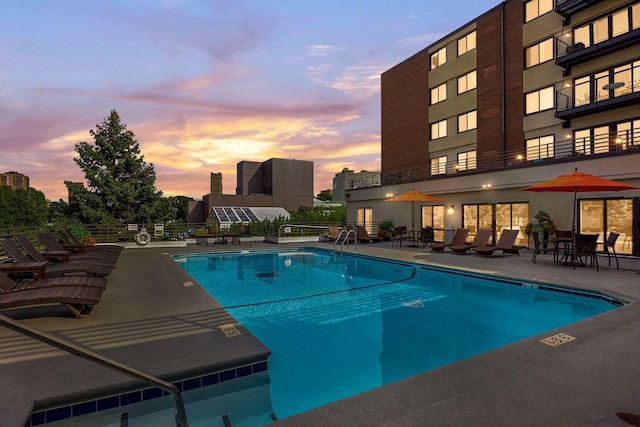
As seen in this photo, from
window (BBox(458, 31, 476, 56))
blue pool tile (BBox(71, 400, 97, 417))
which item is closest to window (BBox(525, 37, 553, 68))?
window (BBox(458, 31, 476, 56))

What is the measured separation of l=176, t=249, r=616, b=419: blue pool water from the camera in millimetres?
4422

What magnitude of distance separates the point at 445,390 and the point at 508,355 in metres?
1.26

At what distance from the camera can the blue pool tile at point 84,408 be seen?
295cm

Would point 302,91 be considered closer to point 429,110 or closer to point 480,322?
point 429,110

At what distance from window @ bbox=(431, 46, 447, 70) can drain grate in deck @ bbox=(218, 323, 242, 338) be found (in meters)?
23.7

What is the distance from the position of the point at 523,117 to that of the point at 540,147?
6.40ft

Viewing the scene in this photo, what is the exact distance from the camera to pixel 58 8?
11.4 meters

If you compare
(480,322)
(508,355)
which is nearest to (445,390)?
(508,355)

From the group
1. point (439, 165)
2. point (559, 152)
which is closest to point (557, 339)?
point (559, 152)

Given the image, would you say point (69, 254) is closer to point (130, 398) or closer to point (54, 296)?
point (54, 296)

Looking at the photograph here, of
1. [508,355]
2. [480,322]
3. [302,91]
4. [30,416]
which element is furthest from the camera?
[302,91]

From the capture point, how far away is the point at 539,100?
18.0 meters

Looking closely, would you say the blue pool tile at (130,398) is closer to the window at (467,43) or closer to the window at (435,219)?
the window at (435,219)

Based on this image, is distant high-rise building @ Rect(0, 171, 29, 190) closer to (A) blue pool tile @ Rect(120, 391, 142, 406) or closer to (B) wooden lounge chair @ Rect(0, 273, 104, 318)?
(B) wooden lounge chair @ Rect(0, 273, 104, 318)
